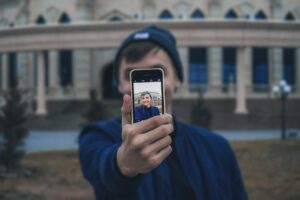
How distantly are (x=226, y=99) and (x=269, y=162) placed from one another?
16259mm

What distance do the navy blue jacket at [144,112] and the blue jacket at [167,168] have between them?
0.21 m

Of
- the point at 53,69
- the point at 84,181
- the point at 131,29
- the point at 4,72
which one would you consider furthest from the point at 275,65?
the point at 84,181

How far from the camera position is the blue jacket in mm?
1782

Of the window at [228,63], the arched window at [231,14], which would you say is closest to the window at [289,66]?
the window at [228,63]

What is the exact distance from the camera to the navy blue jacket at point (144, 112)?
1.57 m

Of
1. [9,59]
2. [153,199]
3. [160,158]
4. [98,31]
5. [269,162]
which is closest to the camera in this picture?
[160,158]

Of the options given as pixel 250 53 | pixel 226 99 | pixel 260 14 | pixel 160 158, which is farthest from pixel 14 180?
pixel 260 14

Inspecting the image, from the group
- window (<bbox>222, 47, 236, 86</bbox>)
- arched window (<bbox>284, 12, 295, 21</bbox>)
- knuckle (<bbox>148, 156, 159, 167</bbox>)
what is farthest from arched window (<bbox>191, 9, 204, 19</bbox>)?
knuckle (<bbox>148, 156, 159, 167</bbox>)

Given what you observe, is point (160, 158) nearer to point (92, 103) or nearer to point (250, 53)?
point (92, 103)

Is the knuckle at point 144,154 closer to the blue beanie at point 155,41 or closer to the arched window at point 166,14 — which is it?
the blue beanie at point 155,41

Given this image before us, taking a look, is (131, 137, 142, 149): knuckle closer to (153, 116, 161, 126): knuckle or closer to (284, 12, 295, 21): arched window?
(153, 116, 161, 126): knuckle

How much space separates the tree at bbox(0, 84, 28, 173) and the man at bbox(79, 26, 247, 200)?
9.68 metres

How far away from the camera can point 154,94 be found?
1.65 metres

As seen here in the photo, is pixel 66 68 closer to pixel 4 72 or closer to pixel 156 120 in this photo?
pixel 4 72
